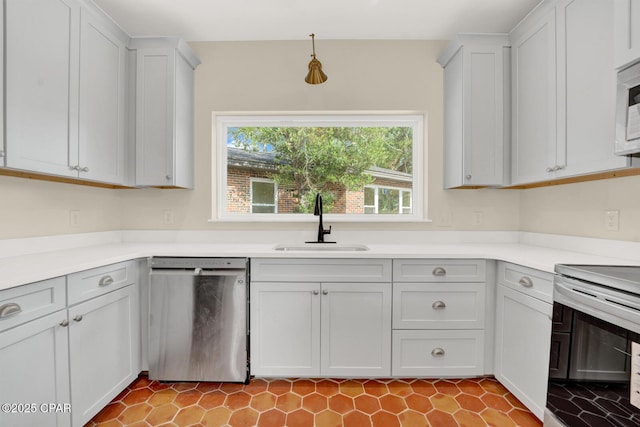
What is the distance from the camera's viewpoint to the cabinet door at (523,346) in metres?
1.48

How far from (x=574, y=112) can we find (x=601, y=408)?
1450 mm

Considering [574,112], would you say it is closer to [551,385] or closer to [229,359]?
[551,385]

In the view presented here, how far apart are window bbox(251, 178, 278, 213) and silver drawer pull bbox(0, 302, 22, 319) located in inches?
62.7

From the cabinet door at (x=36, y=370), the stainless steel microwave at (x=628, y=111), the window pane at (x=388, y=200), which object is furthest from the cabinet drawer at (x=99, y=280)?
the stainless steel microwave at (x=628, y=111)

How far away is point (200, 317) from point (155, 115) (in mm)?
1500

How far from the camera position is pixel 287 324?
183 centimetres

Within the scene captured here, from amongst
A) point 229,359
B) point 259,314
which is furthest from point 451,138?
point 229,359

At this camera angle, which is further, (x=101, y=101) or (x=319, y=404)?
(x=101, y=101)

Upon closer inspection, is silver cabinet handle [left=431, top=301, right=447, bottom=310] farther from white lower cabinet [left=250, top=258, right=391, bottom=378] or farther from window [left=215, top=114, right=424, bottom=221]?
window [left=215, top=114, right=424, bottom=221]

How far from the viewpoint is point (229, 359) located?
5.93 feet

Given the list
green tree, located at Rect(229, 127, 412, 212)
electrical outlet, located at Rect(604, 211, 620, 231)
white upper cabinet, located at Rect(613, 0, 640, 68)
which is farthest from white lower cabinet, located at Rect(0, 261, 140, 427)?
electrical outlet, located at Rect(604, 211, 620, 231)

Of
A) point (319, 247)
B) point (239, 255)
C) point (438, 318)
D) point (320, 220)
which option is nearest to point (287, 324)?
point (239, 255)

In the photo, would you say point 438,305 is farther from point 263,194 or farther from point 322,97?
point 322,97

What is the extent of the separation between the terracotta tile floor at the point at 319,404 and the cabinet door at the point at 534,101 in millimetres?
1441
